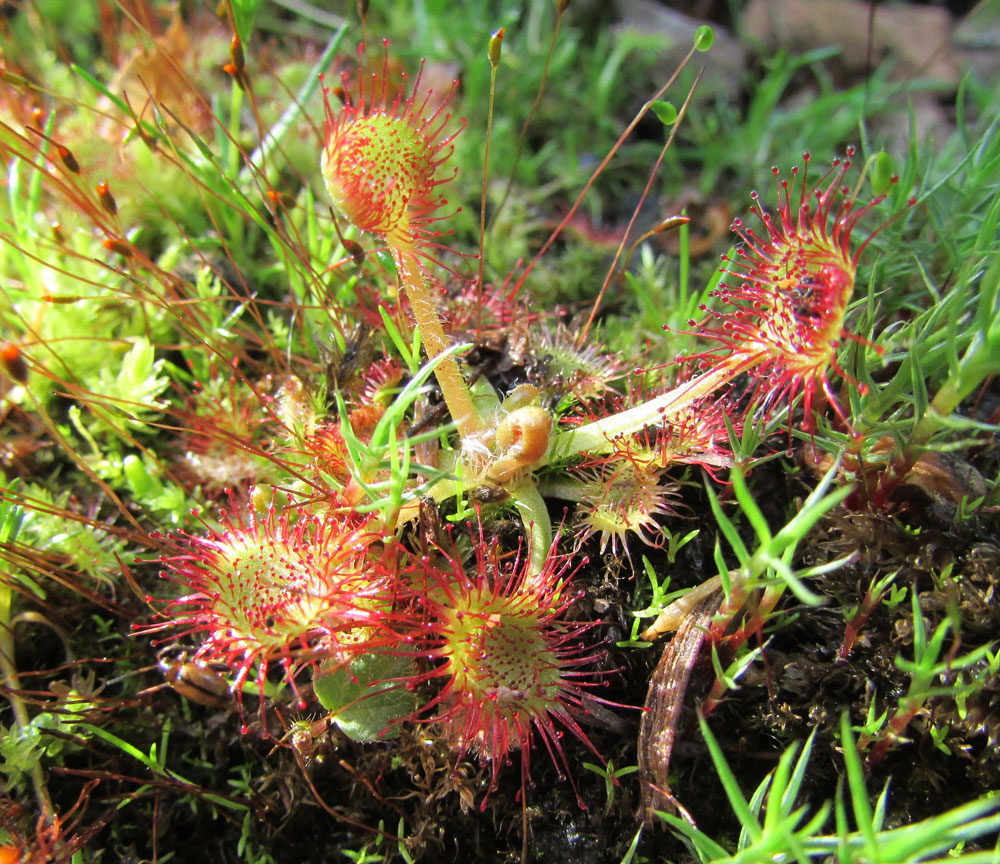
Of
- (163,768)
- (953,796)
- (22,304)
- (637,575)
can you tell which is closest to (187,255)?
(22,304)

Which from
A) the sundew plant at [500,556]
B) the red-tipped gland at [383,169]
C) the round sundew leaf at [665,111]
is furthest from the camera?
the round sundew leaf at [665,111]

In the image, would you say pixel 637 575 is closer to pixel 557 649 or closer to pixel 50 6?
pixel 557 649

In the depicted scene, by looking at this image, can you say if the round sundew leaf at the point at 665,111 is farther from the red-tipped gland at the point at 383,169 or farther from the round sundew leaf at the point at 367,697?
the round sundew leaf at the point at 367,697

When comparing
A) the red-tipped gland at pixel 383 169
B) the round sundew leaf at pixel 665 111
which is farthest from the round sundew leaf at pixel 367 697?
the round sundew leaf at pixel 665 111

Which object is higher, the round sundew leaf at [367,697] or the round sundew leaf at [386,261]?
the round sundew leaf at [386,261]

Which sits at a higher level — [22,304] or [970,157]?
[970,157]

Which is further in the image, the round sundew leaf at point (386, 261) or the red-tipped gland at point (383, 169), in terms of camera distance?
the round sundew leaf at point (386, 261)

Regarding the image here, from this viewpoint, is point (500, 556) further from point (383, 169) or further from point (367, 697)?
point (383, 169)
